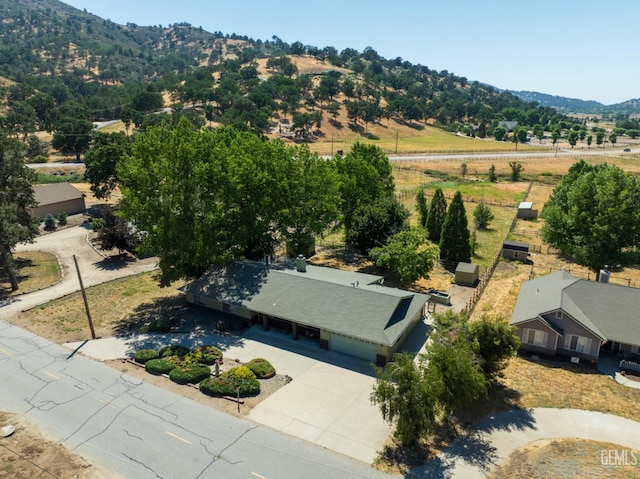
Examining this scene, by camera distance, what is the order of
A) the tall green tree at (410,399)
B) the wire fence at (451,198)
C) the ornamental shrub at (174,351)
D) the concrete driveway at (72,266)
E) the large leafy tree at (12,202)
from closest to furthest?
the tall green tree at (410,399)
the ornamental shrub at (174,351)
the large leafy tree at (12,202)
the concrete driveway at (72,266)
the wire fence at (451,198)

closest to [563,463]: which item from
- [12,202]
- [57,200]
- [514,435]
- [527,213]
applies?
[514,435]

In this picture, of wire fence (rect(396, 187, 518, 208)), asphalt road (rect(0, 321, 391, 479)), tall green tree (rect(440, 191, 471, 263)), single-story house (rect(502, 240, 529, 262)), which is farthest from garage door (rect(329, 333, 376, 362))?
wire fence (rect(396, 187, 518, 208))

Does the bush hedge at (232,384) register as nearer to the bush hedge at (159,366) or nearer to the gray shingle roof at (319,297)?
the bush hedge at (159,366)

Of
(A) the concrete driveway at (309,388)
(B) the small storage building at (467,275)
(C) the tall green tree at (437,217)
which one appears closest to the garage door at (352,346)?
(A) the concrete driveway at (309,388)

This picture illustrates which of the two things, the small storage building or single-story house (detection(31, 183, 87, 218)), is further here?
single-story house (detection(31, 183, 87, 218))

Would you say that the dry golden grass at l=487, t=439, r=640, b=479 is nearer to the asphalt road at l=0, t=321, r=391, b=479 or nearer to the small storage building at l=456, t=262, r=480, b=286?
the asphalt road at l=0, t=321, r=391, b=479

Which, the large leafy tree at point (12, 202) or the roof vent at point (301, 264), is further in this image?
the large leafy tree at point (12, 202)

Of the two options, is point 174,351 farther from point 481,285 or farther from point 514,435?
point 481,285

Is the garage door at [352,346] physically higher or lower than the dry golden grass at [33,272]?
higher
